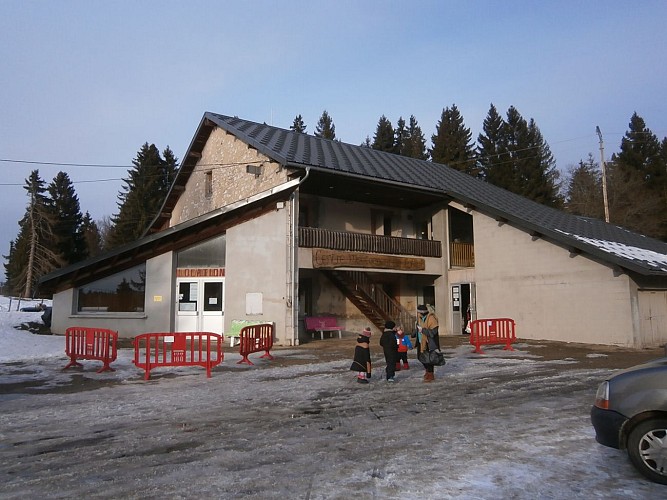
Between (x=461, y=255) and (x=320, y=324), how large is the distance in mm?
7764

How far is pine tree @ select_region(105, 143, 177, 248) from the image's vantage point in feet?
174

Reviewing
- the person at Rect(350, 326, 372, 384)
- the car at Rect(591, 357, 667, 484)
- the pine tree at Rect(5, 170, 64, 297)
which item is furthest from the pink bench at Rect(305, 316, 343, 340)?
the pine tree at Rect(5, 170, 64, 297)

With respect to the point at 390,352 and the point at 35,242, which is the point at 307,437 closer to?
the point at 390,352

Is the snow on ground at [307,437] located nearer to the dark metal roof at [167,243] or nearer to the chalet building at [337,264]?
the chalet building at [337,264]

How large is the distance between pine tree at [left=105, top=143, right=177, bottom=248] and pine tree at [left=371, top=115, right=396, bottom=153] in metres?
25.0

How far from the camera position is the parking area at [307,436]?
178 inches

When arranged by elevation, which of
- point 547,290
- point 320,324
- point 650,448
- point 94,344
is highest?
point 547,290

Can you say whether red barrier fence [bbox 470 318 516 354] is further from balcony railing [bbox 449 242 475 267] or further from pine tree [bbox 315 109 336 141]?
pine tree [bbox 315 109 336 141]

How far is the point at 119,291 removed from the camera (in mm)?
18875

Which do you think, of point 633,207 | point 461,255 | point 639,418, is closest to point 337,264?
point 461,255

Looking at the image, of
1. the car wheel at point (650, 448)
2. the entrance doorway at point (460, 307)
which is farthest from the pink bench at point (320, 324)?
the car wheel at point (650, 448)

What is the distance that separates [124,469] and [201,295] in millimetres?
13918

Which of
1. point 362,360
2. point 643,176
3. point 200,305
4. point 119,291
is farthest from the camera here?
point 643,176

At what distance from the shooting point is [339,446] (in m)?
5.79
